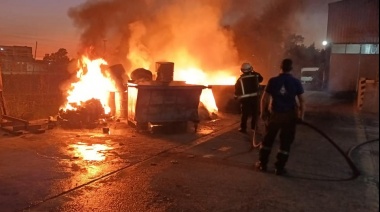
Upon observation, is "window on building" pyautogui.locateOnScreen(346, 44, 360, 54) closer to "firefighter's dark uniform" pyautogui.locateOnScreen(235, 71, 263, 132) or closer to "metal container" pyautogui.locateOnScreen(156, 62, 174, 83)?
"firefighter's dark uniform" pyautogui.locateOnScreen(235, 71, 263, 132)

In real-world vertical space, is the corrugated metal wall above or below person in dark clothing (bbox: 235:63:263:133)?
above

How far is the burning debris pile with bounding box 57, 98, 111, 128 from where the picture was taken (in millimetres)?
9773

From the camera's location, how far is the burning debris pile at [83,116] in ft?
32.1

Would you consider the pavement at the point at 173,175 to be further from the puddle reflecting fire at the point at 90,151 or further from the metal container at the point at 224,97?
the metal container at the point at 224,97

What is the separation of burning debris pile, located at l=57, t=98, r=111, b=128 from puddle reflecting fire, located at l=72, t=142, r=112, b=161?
2.21 metres

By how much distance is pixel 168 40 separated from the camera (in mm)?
15961

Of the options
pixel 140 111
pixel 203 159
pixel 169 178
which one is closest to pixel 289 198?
pixel 169 178

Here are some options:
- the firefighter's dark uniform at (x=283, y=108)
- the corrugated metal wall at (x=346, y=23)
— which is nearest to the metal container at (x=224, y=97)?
the firefighter's dark uniform at (x=283, y=108)

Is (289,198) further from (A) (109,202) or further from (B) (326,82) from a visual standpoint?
(B) (326,82)

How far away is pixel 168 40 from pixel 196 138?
8.36 meters

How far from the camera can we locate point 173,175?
549 centimetres

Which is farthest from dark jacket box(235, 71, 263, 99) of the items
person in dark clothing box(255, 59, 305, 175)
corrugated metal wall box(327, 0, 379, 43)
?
corrugated metal wall box(327, 0, 379, 43)

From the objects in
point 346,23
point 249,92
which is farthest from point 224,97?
point 346,23

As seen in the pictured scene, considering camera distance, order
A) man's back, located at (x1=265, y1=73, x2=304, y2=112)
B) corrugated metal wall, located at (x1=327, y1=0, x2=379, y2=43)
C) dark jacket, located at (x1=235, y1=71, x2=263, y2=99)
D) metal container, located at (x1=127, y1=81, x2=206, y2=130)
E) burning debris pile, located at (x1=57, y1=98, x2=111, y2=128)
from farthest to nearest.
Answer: corrugated metal wall, located at (x1=327, y1=0, x2=379, y2=43), burning debris pile, located at (x1=57, y1=98, x2=111, y2=128), metal container, located at (x1=127, y1=81, x2=206, y2=130), dark jacket, located at (x1=235, y1=71, x2=263, y2=99), man's back, located at (x1=265, y1=73, x2=304, y2=112)
